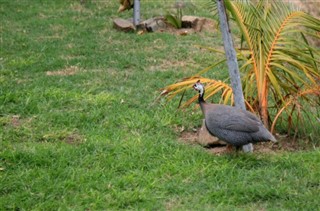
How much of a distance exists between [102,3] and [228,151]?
776 centimetres

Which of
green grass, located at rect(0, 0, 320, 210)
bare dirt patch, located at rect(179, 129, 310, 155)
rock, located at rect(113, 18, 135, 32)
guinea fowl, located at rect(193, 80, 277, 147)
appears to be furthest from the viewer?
rock, located at rect(113, 18, 135, 32)

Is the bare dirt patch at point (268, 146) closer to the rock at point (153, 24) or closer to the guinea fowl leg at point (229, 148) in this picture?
the guinea fowl leg at point (229, 148)

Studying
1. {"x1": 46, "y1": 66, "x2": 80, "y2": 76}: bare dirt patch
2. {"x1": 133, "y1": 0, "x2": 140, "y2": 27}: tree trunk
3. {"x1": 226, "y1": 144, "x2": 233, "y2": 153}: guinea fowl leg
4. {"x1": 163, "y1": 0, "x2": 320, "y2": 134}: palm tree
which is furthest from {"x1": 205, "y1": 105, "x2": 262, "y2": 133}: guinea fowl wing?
{"x1": 133, "y1": 0, "x2": 140, "y2": 27}: tree trunk

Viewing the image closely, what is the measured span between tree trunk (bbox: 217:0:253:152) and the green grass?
0.48m

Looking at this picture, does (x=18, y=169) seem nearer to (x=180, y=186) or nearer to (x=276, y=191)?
(x=180, y=186)

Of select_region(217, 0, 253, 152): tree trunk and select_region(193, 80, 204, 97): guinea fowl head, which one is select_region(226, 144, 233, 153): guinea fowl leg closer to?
select_region(217, 0, 253, 152): tree trunk

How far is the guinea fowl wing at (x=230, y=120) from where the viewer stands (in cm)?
501

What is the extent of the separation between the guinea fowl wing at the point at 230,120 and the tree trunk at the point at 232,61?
0.19 m

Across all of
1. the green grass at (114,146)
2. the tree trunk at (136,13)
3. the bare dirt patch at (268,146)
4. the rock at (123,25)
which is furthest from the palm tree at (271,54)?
the tree trunk at (136,13)

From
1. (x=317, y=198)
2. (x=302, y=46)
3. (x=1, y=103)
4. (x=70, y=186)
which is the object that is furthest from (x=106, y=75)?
(x=317, y=198)

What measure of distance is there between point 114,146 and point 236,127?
1.09 meters

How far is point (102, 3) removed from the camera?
12453mm

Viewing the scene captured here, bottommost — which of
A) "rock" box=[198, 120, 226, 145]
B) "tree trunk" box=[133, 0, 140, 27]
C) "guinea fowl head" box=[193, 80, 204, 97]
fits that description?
"rock" box=[198, 120, 226, 145]

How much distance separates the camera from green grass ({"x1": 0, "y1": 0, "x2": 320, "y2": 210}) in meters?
4.44
